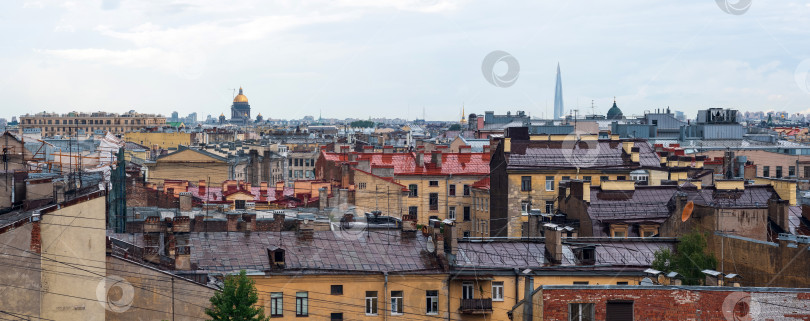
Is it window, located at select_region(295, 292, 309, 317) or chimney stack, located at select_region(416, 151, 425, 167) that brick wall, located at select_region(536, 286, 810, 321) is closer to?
window, located at select_region(295, 292, 309, 317)

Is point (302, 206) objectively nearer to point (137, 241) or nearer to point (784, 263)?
point (137, 241)

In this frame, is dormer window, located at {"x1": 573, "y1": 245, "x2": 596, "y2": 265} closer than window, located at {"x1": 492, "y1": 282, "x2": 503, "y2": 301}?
No

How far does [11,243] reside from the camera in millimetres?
18422

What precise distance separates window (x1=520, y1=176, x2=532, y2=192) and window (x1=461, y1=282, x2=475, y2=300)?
17.6 m

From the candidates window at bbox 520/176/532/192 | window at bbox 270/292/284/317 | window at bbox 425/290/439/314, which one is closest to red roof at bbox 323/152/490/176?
window at bbox 520/176/532/192

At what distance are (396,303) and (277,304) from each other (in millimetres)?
2891

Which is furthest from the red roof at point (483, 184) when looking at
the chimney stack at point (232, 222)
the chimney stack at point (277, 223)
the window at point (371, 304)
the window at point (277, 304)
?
the window at point (277, 304)

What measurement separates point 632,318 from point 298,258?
9.53 m

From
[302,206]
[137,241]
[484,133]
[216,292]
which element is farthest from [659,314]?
[484,133]

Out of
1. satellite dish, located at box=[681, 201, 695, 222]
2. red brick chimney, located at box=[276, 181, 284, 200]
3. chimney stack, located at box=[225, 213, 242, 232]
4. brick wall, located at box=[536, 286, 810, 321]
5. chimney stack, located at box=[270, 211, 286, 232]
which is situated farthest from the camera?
red brick chimney, located at box=[276, 181, 284, 200]

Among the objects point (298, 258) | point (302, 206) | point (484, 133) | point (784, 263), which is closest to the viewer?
point (784, 263)

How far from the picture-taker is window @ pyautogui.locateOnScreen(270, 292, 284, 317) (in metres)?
25.0

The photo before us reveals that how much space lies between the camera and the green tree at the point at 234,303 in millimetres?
20828

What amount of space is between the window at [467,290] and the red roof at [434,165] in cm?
2946
